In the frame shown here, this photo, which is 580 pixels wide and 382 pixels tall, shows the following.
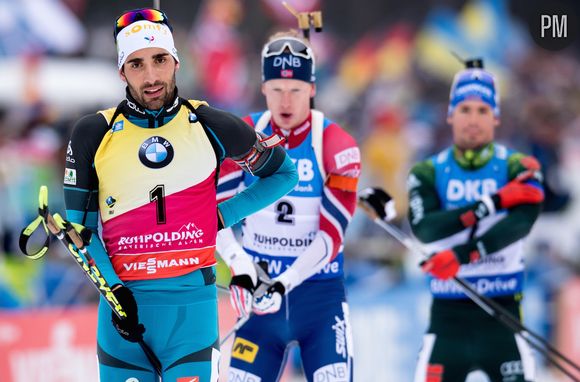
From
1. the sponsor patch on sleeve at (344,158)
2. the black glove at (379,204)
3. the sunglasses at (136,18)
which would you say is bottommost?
the black glove at (379,204)

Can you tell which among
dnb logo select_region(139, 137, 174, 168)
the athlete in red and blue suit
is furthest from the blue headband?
dnb logo select_region(139, 137, 174, 168)

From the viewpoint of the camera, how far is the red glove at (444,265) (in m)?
6.00

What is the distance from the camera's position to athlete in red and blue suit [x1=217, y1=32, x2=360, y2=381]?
5.34 metres

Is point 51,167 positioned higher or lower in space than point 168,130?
higher

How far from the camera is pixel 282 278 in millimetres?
5250

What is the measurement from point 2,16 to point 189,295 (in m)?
11.1

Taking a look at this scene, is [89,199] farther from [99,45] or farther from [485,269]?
[99,45]

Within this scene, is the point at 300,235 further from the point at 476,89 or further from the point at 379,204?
the point at 476,89

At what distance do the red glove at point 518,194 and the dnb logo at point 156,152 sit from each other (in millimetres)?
2565

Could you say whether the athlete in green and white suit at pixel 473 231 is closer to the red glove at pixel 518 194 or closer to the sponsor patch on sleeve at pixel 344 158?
the red glove at pixel 518 194

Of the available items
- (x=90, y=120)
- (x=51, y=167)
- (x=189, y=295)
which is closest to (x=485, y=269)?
(x=189, y=295)

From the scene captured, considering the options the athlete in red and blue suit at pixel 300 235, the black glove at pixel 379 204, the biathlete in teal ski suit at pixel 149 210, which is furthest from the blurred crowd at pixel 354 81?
the biathlete in teal ski suit at pixel 149 210

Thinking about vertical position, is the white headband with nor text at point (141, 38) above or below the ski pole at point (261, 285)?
above

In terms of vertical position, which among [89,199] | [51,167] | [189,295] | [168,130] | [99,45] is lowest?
[189,295]
